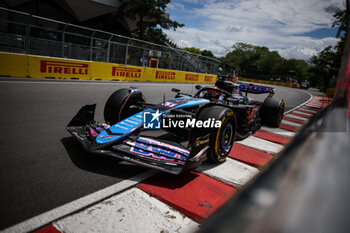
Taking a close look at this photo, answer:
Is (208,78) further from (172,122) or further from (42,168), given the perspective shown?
(42,168)

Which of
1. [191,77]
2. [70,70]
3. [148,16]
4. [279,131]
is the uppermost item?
[148,16]

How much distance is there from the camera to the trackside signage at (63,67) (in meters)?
10.1

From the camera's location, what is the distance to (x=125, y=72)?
13.9 metres

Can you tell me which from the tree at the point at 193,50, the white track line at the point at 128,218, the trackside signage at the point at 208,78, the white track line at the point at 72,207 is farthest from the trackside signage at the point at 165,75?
the tree at the point at 193,50

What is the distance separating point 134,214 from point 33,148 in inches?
78.4

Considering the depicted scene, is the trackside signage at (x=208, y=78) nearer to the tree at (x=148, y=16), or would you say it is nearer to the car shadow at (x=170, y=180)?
the tree at (x=148, y=16)

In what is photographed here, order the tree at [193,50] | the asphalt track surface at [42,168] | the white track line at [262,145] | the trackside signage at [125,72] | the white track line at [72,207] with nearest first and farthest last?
1. the white track line at [72,207]
2. the asphalt track surface at [42,168]
3. the white track line at [262,145]
4. the trackside signage at [125,72]
5. the tree at [193,50]

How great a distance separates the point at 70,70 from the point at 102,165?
9581mm

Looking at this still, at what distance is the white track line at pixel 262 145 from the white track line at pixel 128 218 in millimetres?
2701

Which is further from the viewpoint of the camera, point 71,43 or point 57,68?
point 71,43

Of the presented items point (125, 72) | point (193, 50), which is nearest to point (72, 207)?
point (125, 72)

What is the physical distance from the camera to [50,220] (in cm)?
A: 181

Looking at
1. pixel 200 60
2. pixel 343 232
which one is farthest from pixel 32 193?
pixel 200 60

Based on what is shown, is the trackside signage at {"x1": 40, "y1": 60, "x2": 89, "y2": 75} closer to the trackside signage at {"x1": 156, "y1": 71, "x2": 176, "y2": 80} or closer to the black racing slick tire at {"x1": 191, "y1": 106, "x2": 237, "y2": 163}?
the trackside signage at {"x1": 156, "y1": 71, "x2": 176, "y2": 80}
